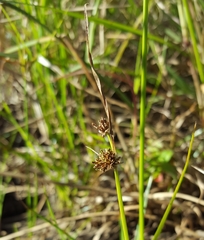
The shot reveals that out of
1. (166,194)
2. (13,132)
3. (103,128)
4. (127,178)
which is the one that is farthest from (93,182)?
(103,128)

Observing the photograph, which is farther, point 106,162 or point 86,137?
point 86,137

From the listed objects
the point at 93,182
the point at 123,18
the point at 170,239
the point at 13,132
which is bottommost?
the point at 170,239

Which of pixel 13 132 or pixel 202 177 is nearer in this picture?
pixel 202 177

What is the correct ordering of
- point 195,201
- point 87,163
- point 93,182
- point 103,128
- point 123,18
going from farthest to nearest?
1. point 123,18
2. point 87,163
3. point 93,182
4. point 195,201
5. point 103,128

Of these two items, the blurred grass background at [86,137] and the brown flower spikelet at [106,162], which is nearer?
the brown flower spikelet at [106,162]

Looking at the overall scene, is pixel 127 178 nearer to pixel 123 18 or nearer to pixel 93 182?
pixel 93 182

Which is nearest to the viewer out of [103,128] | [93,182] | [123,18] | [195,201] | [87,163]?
[103,128]

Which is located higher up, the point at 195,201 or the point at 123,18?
the point at 123,18

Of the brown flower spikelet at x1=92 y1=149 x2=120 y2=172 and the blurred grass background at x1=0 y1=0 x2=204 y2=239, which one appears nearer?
the brown flower spikelet at x1=92 y1=149 x2=120 y2=172
